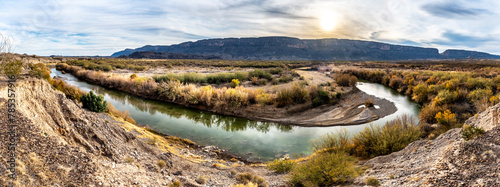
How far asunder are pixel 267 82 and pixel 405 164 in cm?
2484

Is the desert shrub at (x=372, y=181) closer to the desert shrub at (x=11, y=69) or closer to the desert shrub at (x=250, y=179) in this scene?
the desert shrub at (x=250, y=179)

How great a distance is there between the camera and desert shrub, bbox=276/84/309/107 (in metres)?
18.7

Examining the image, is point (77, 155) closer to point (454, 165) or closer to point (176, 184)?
point (176, 184)

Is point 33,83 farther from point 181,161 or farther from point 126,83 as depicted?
point 126,83

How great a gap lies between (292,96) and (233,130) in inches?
250

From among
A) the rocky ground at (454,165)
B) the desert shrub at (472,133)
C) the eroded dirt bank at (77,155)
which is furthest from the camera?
the desert shrub at (472,133)

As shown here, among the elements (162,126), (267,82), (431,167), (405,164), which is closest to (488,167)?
(431,167)

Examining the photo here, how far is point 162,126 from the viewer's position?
49.3 feet

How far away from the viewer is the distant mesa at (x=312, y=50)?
156125 mm

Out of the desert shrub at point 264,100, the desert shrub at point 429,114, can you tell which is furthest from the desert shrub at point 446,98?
the desert shrub at point 264,100

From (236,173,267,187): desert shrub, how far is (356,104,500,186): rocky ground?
2.66 metres

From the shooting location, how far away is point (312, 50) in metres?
164

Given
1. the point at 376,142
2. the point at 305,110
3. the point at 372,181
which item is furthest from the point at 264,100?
the point at 372,181

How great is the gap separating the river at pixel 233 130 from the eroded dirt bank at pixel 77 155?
344 centimetres
